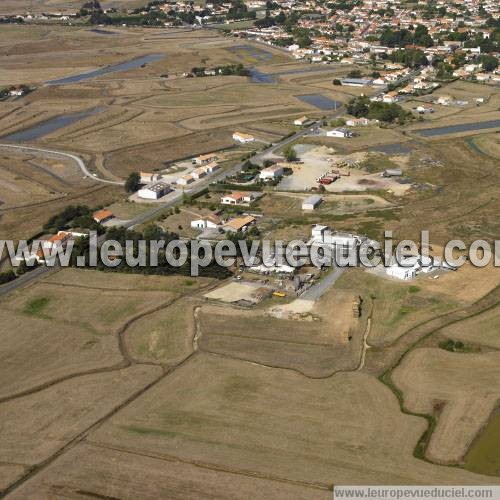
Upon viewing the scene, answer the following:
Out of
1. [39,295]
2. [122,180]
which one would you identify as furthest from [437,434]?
[122,180]

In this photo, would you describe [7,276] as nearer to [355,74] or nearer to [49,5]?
[355,74]

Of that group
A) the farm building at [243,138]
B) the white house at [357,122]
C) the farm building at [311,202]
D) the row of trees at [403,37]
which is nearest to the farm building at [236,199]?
the farm building at [311,202]

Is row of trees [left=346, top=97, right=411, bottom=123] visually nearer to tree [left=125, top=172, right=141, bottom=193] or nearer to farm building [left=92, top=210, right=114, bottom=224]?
tree [left=125, top=172, right=141, bottom=193]

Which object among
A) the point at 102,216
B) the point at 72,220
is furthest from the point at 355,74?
the point at 72,220

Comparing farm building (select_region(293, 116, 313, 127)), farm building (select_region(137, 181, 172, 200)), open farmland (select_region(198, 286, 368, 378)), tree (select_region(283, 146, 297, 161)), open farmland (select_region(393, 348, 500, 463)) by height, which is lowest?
open farmland (select_region(393, 348, 500, 463))

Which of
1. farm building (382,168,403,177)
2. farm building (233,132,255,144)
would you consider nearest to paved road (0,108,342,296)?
farm building (233,132,255,144)

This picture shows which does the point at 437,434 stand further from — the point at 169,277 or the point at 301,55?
the point at 301,55

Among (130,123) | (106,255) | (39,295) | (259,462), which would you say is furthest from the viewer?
(130,123)
